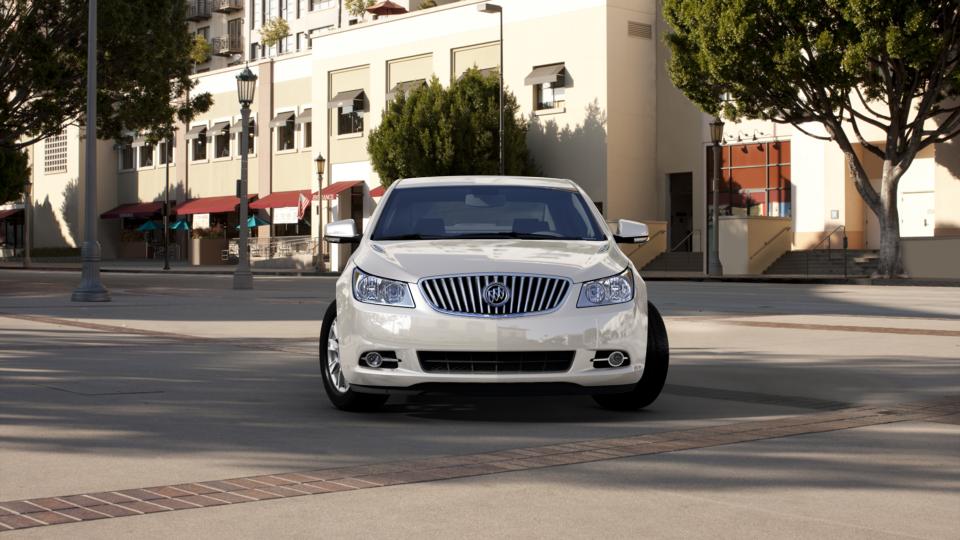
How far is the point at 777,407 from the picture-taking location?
9688 millimetres

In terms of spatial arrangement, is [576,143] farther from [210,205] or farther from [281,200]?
[210,205]

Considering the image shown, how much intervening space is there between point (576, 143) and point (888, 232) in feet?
59.2

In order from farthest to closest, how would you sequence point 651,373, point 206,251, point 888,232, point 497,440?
point 206,251
point 888,232
point 651,373
point 497,440

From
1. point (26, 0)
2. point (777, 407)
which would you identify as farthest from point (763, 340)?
point (26, 0)

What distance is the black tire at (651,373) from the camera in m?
9.05

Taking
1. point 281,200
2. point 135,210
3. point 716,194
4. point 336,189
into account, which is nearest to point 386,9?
point 336,189

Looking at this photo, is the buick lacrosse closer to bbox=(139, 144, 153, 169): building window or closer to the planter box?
the planter box

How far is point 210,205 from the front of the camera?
73688mm

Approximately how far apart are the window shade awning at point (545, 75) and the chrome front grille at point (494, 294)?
47.0 meters

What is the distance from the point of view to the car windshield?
31.9 feet

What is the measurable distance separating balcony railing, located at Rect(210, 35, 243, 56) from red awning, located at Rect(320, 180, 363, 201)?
104ft

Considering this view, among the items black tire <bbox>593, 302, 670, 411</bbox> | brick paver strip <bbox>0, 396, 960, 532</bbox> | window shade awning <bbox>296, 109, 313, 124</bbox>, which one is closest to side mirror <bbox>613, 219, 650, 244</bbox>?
black tire <bbox>593, 302, 670, 411</bbox>

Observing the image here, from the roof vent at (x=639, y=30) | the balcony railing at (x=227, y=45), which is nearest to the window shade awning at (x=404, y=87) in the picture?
the roof vent at (x=639, y=30)

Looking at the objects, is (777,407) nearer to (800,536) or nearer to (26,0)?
(800,536)
